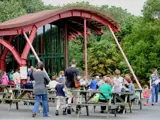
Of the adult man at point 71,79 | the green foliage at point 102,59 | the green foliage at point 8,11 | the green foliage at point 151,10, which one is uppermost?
the green foliage at point 151,10

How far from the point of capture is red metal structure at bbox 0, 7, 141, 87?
1118 inches

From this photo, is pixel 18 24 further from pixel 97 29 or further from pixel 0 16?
pixel 0 16

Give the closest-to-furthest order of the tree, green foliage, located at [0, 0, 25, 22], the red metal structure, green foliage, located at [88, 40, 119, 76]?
the red metal structure, green foliage, located at [0, 0, 25, 22], green foliage, located at [88, 40, 119, 76], the tree

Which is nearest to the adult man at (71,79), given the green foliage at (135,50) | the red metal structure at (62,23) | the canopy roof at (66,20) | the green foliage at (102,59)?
the red metal structure at (62,23)

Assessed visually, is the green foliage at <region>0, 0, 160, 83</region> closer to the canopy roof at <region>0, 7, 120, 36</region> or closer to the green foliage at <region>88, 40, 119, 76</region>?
the green foliage at <region>88, 40, 119, 76</region>

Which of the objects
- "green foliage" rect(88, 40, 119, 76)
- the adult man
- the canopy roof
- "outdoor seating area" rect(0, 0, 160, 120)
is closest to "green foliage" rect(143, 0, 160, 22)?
"outdoor seating area" rect(0, 0, 160, 120)

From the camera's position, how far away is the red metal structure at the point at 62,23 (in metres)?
28.4

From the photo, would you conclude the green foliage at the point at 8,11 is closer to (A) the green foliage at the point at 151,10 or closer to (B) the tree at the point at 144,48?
(B) the tree at the point at 144,48

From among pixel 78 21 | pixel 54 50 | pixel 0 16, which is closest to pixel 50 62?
pixel 54 50

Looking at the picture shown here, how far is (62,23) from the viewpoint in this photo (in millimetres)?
36188

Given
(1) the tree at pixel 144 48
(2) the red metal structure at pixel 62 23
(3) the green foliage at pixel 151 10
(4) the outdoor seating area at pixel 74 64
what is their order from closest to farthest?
(4) the outdoor seating area at pixel 74 64
(2) the red metal structure at pixel 62 23
(1) the tree at pixel 144 48
(3) the green foliage at pixel 151 10

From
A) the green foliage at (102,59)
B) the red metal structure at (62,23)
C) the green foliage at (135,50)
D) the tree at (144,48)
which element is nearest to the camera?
the red metal structure at (62,23)

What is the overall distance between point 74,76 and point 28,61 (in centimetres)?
1818

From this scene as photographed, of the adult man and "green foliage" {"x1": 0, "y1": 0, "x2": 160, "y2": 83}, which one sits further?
"green foliage" {"x1": 0, "y1": 0, "x2": 160, "y2": 83}
